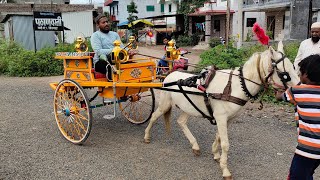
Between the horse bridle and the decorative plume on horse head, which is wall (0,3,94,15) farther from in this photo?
the horse bridle

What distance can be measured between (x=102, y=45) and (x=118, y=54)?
94cm

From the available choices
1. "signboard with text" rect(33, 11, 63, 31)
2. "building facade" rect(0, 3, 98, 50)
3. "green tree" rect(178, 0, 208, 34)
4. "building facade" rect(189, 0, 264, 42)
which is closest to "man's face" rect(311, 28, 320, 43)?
"building facade" rect(0, 3, 98, 50)

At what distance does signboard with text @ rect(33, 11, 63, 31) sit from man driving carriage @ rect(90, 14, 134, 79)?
32.9ft

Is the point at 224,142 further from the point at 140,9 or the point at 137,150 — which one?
the point at 140,9

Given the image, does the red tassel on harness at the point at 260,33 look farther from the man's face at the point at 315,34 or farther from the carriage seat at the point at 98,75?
the carriage seat at the point at 98,75

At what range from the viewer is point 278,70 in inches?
145

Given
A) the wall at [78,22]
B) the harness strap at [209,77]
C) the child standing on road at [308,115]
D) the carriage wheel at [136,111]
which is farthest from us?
the wall at [78,22]

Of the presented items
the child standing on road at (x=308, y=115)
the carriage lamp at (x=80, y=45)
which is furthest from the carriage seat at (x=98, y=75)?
the child standing on road at (x=308, y=115)

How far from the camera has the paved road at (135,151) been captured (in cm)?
445

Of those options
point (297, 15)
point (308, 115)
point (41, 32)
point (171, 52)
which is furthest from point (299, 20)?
point (308, 115)

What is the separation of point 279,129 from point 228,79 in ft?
9.10

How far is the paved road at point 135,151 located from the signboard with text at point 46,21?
8.22 m

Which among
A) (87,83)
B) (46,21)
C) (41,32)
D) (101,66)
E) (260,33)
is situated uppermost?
(46,21)

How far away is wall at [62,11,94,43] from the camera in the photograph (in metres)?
26.5
